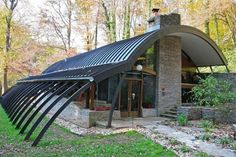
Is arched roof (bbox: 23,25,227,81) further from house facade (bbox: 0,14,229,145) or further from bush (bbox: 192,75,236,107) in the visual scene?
bush (bbox: 192,75,236,107)

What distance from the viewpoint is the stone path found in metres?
6.74

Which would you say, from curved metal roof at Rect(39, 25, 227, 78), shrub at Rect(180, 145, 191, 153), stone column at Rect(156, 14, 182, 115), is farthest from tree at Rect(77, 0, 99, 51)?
shrub at Rect(180, 145, 191, 153)

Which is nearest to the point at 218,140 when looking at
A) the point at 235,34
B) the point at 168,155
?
Answer: the point at 168,155

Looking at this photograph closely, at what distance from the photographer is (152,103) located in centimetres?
1449

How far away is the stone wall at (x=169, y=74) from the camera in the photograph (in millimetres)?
14555

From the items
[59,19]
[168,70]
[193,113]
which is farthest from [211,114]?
[59,19]

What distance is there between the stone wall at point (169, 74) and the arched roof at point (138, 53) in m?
0.63

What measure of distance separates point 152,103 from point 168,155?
791 cm

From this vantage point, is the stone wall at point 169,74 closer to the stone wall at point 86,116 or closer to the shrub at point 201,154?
the stone wall at point 86,116

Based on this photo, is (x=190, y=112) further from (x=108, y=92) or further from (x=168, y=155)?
(x=168, y=155)

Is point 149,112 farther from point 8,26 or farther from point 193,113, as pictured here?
point 8,26

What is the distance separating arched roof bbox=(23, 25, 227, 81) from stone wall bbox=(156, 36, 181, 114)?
63 centimetres

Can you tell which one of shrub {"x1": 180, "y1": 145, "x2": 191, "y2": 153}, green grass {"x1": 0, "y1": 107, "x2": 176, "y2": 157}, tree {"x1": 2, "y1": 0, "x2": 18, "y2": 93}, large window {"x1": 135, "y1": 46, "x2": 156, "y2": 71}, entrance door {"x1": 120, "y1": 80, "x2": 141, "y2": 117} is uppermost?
tree {"x1": 2, "y1": 0, "x2": 18, "y2": 93}

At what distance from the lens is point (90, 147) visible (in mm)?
7449
